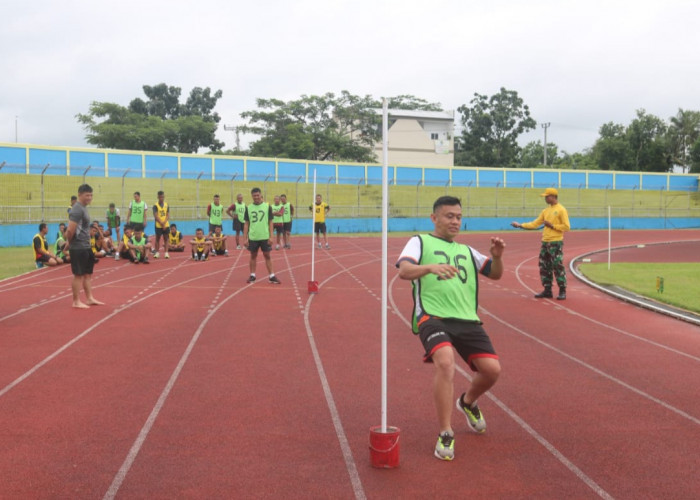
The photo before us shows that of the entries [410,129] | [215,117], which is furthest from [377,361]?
[410,129]

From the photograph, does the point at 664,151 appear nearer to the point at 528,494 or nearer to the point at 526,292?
the point at 526,292

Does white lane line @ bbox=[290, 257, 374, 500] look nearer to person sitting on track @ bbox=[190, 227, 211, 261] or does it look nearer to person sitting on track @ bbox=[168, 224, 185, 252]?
person sitting on track @ bbox=[190, 227, 211, 261]

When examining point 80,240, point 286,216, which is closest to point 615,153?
point 286,216

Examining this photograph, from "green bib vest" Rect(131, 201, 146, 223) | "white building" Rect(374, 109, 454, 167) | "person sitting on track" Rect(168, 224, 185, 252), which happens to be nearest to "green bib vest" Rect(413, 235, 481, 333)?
"green bib vest" Rect(131, 201, 146, 223)

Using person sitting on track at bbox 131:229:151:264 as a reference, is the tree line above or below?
above

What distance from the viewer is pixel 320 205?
74.9 feet

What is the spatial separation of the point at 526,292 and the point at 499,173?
3917cm

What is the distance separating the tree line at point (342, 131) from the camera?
56.5m

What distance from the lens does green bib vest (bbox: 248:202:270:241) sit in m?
13.9

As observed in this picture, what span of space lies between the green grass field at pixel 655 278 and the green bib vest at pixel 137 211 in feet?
38.4

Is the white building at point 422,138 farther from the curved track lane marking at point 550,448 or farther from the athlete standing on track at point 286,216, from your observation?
the curved track lane marking at point 550,448

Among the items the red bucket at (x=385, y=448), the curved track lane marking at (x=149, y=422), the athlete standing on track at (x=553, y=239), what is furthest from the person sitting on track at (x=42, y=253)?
the red bucket at (x=385, y=448)

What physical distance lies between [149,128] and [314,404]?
53779 millimetres

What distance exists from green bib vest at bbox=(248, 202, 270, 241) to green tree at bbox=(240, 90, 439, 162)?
42.0m
